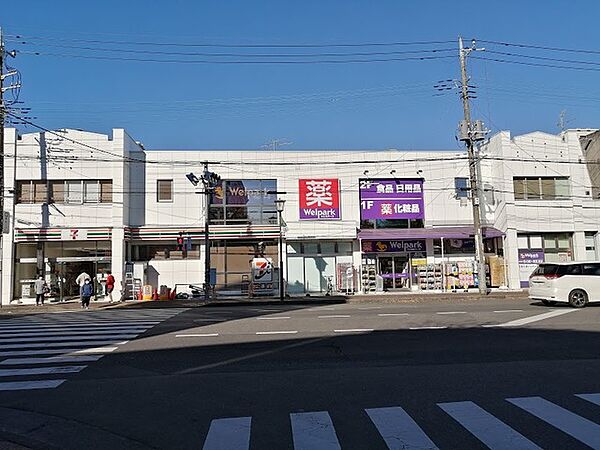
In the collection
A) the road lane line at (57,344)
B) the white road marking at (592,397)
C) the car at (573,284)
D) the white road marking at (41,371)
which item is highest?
the car at (573,284)

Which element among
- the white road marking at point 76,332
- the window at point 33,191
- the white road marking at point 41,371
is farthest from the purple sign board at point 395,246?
the white road marking at point 41,371

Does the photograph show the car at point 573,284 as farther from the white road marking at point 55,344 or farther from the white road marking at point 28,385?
the white road marking at point 28,385

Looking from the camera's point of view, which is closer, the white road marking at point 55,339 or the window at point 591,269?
the white road marking at point 55,339

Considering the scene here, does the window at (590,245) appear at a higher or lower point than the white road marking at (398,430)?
higher

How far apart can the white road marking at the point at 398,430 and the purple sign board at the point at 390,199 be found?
25.0 metres

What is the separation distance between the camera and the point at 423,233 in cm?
2964

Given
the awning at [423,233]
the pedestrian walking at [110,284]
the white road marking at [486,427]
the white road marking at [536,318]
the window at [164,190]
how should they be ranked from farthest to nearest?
the window at [164,190], the awning at [423,233], the pedestrian walking at [110,284], the white road marking at [536,318], the white road marking at [486,427]

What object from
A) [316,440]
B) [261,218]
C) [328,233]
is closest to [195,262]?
[261,218]

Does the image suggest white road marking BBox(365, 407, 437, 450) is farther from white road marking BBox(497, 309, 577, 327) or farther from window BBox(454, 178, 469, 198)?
window BBox(454, 178, 469, 198)

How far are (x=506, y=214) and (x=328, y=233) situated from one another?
32.7 ft

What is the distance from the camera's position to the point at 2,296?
27.8 meters

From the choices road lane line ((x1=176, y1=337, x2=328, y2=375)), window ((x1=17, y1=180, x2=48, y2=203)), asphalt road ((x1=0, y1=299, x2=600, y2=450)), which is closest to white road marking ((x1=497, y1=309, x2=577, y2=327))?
asphalt road ((x1=0, y1=299, x2=600, y2=450))

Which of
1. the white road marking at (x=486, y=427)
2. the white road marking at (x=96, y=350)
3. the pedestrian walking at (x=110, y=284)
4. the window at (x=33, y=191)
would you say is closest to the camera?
the white road marking at (x=486, y=427)

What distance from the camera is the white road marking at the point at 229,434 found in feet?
17.6
